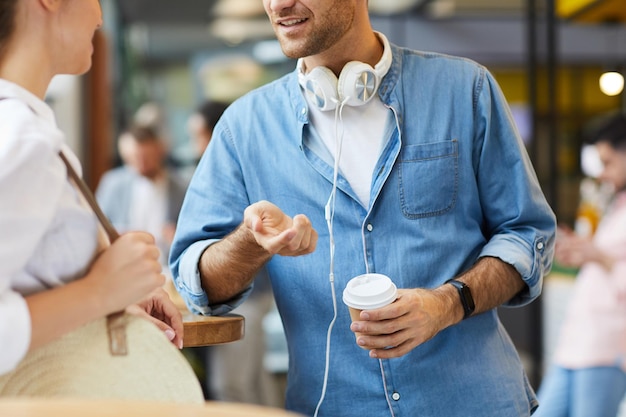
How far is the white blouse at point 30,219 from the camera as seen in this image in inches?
45.5

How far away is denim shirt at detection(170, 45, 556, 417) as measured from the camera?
1877mm

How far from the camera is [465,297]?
1790 mm

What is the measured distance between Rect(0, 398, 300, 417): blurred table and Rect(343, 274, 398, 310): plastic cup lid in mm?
570

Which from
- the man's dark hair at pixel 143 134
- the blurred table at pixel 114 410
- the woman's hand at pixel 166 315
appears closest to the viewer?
the blurred table at pixel 114 410

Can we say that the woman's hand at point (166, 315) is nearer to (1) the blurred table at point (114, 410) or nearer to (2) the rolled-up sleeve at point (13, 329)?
(2) the rolled-up sleeve at point (13, 329)

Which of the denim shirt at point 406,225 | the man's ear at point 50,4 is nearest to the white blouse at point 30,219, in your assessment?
the man's ear at point 50,4

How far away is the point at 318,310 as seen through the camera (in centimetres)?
192

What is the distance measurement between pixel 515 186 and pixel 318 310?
1.54 feet

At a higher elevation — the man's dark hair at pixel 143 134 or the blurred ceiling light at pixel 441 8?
the man's dark hair at pixel 143 134

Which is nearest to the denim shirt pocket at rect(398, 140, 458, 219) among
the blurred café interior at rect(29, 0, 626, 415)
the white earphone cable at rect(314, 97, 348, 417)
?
the white earphone cable at rect(314, 97, 348, 417)

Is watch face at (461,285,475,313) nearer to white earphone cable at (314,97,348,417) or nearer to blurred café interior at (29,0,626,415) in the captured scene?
white earphone cable at (314,97,348,417)

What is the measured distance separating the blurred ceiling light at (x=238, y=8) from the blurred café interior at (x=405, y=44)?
0.5 inches

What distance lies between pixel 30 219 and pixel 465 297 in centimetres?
90

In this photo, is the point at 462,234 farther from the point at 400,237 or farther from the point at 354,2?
the point at 354,2
